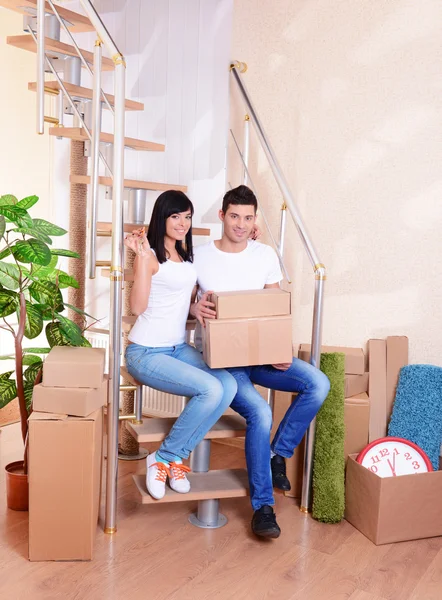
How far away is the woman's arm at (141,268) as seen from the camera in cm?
235

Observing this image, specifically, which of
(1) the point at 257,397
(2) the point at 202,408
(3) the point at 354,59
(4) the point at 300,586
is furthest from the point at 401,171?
(4) the point at 300,586

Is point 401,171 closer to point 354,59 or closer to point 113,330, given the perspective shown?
point 354,59

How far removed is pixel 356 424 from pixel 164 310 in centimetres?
101

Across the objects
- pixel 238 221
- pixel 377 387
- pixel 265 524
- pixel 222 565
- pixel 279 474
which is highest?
pixel 238 221

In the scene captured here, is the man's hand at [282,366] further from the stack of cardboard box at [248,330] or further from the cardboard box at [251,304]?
the cardboard box at [251,304]

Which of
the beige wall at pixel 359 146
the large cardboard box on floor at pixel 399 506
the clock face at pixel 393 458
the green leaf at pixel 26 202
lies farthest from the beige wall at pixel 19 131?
the large cardboard box on floor at pixel 399 506

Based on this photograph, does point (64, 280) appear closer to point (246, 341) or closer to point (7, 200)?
point (7, 200)

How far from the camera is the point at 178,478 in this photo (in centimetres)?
240

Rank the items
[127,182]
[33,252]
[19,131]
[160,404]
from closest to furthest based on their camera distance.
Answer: [33,252]
[127,182]
[160,404]
[19,131]

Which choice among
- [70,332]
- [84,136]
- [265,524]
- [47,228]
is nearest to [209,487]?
[265,524]

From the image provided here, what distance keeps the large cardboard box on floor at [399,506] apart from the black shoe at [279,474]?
Result: 30 cm


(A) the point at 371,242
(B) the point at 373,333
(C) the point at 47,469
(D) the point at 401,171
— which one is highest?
(D) the point at 401,171

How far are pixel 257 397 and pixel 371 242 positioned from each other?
108 cm

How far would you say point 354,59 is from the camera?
3092mm
